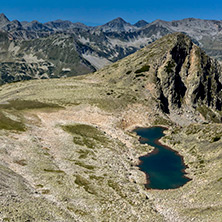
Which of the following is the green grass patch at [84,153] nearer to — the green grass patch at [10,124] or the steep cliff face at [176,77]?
the green grass patch at [10,124]

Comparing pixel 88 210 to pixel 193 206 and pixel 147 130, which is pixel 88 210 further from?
pixel 147 130

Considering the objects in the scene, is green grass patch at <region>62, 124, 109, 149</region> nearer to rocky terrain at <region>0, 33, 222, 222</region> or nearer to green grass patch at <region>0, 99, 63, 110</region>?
rocky terrain at <region>0, 33, 222, 222</region>

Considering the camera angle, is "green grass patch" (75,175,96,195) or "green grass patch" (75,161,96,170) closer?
"green grass patch" (75,175,96,195)

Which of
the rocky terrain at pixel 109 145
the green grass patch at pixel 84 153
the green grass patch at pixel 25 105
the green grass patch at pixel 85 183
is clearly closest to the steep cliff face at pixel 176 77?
the rocky terrain at pixel 109 145

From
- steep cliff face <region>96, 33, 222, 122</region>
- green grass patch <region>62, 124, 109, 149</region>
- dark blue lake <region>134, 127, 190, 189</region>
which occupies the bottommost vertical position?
dark blue lake <region>134, 127, 190, 189</region>

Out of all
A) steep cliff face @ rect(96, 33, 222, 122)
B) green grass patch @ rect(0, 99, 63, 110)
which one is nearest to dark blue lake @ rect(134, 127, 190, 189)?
green grass patch @ rect(0, 99, 63, 110)

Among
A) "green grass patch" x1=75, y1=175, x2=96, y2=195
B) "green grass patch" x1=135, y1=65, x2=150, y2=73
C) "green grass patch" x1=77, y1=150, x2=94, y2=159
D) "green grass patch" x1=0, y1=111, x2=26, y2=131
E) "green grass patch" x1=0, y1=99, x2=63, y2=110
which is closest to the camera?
"green grass patch" x1=75, y1=175, x2=96, y2=195

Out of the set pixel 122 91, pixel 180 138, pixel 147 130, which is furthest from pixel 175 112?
pixel 180 138
